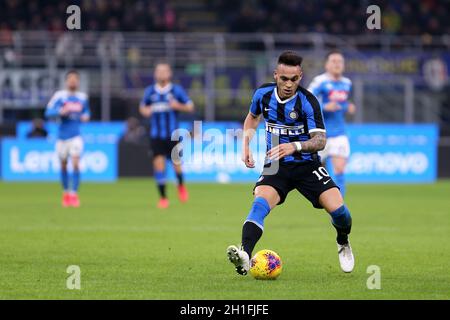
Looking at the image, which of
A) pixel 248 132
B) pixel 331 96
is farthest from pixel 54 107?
pixel 248 132

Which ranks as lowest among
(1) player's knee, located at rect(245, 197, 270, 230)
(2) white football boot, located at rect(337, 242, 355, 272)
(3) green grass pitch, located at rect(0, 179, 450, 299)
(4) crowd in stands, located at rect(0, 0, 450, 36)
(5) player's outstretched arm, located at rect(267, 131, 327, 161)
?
(3) green grass pitch, located at rect(0, 179, 450, 299)

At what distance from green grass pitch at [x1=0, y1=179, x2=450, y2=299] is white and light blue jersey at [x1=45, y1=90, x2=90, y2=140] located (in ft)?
4.48

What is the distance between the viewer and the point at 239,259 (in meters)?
8.24

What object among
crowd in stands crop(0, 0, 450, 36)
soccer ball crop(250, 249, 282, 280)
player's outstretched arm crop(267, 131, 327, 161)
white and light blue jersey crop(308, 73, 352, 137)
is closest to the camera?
player's outstretched arm crop(267, 131, 327, 161)

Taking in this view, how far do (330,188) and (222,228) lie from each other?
4863 mm

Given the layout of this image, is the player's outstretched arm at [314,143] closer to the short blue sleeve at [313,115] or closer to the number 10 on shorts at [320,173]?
the short blue sleeve at [313,115]

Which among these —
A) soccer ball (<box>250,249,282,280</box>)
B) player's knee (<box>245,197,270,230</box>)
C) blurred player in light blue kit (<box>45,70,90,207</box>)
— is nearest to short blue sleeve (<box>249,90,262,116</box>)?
player's knee (<box>245,197,270,230</box>)

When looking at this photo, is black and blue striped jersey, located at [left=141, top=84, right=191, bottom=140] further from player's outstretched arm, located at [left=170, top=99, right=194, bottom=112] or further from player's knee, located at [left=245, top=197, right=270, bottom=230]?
player's knee, located at [left=245, top=197, right=270, bottom=230]

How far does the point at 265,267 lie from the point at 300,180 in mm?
912

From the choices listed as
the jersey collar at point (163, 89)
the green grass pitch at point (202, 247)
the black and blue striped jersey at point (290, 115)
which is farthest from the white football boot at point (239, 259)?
the jersey collar at point (163, 89)

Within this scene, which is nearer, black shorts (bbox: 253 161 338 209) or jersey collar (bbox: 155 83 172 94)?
black shorts (bbox: 253 161 338 209)

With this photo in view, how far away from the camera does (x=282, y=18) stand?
3066 cm

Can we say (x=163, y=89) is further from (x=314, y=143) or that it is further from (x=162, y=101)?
(x=314, y=143)

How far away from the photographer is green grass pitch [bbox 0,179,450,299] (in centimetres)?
795
